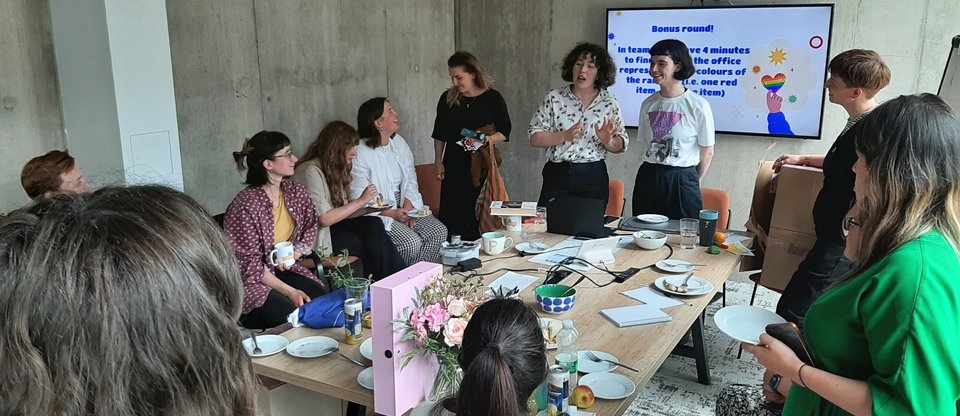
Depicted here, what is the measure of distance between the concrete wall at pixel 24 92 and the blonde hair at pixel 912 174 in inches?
146

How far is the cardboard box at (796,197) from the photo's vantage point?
3.34 metres

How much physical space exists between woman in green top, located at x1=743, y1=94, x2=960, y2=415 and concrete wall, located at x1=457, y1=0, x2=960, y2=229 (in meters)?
3.89

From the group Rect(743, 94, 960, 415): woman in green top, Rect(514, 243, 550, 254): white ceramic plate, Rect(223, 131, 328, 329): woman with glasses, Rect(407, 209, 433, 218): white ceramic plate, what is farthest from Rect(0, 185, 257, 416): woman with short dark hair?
Rect(407, 209, 433, 218): white ceramic plate

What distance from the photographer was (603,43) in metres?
6.01

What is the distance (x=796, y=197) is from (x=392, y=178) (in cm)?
262

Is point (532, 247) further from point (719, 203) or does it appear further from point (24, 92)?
point (24, 92)

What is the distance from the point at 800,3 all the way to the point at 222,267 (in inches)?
214

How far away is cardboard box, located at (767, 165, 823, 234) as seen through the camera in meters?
3.34

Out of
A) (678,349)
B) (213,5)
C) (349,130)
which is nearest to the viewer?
(678,349)

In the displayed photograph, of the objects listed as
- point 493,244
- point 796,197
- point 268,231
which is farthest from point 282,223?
point 796,197

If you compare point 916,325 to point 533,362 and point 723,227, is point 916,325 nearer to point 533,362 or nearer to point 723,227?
point 533,362

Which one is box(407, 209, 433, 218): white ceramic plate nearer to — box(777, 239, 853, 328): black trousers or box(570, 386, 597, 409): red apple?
box(777, 239, 853, 328): black trousers

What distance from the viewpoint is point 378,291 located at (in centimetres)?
195

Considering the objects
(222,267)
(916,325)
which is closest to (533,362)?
Result: (916,325)
